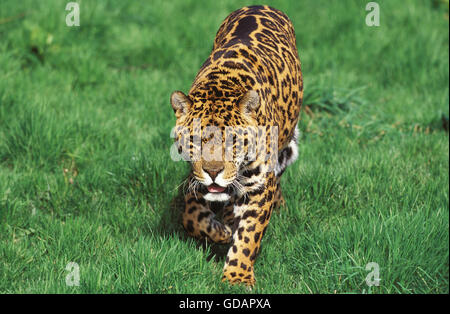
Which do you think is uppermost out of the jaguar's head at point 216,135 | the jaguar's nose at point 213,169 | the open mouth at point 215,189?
the jaguar's head at point 216,135

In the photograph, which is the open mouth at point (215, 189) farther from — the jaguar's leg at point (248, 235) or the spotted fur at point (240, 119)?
the jaguar's leg at point (248, 235)

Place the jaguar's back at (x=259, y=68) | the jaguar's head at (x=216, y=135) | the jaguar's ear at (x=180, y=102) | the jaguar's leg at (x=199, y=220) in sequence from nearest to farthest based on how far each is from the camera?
the jaguar's head at (x=216, y=135) → the jaguar's ear at (x=180, y=102) → the jaguar's back at (x=259, y=68) → the jaguar's leg at (x=199, y=220)

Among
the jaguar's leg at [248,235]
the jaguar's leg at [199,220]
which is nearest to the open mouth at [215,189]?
the jaguar's leg at [248,235]

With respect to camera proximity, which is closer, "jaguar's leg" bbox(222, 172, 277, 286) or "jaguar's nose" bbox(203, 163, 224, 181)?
"jaguar's nose" bbox(203, 163, 224, 181)

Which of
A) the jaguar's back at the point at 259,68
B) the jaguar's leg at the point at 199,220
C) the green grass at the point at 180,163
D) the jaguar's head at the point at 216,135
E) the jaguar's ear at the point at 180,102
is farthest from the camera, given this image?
the jaguar's leg at the point at 199,220

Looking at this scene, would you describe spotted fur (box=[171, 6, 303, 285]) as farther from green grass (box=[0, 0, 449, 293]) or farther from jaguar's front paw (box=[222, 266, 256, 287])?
green grass (box=[0, 0, 449, 293])

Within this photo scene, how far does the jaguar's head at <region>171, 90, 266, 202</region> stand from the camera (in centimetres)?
390

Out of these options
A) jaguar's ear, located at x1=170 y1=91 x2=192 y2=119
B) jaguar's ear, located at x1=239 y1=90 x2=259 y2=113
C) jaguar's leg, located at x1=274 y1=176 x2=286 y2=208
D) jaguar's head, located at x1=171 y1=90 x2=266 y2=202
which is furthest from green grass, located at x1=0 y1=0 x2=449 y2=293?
jaguar's ear, located at x1=239 y1=90 x2=259 y2=113

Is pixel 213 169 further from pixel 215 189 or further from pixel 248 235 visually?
pixel 248 235

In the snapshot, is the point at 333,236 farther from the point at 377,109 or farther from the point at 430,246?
Result: the point at 377,109

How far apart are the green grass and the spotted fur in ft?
0.86

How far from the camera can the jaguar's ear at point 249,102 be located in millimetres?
3963

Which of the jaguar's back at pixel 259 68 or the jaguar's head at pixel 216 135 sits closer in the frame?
the jaguar's head at pixel 216 135

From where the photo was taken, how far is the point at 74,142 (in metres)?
6.01
